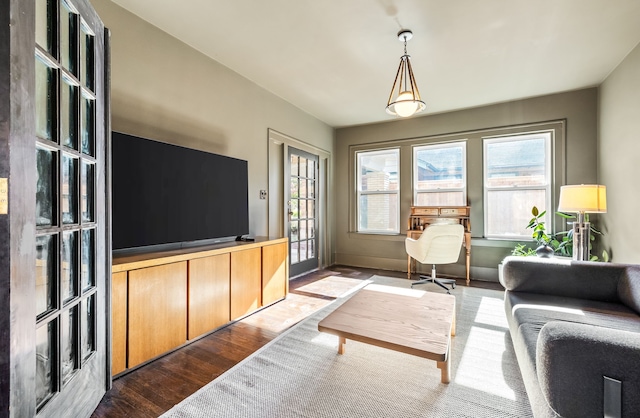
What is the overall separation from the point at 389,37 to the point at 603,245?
11.6 ft

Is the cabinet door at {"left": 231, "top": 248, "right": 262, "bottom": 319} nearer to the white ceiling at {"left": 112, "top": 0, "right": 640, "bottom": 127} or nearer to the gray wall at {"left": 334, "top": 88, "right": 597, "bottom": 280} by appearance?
the white ceiling at {"left": 112, "top": 0, "right": 640, "bottom": 127}

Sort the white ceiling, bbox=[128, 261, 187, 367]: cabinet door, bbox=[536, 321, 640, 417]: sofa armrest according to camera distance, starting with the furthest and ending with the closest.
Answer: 1. the white ceiling
2. bbox=[128, 261, 187, 367]: cabinet door
3. bbox=[536, 321, 640, 417]: sofa armrest

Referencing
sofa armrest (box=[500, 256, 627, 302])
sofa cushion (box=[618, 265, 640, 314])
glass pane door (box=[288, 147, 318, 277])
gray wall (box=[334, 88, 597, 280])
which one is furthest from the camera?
glass pane door (box=[288, 147, 318, 277])

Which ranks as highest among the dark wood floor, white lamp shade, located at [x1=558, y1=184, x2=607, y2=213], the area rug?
white lamp shade, located at [x1=558, y1=184, x2=607, y2=213]

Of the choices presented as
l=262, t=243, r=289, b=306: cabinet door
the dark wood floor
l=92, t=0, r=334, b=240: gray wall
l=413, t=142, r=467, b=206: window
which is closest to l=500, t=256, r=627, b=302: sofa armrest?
the dark wood floor

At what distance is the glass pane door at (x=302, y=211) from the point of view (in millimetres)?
4270

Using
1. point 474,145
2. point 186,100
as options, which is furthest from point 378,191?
point 186,100

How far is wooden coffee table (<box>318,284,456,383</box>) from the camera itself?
151 centimetres

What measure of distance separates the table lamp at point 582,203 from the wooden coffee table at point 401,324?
4.86 feet

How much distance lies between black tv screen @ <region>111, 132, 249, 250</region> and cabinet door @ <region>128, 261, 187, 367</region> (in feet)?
0.97

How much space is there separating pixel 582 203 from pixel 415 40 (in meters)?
2.06

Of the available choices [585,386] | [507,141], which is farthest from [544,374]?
[507,141]

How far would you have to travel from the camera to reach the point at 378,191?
513 cm

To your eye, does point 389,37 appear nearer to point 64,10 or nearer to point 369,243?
point 64,10
